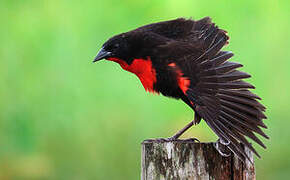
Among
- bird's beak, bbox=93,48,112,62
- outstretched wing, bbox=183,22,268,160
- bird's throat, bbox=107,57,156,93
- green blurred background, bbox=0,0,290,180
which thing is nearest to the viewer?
outstretched wing, bbox=183,22,268,160

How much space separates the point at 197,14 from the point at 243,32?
0.66 m

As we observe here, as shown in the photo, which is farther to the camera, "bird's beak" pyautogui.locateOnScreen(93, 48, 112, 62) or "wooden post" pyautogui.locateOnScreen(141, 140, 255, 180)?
"bird's beak" pyautogui.locateOnScreen(93, 48, 112, 62)

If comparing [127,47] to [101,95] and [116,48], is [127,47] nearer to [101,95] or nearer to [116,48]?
[116,48]

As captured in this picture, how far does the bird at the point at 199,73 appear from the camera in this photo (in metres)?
4.27

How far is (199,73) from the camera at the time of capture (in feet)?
15.5

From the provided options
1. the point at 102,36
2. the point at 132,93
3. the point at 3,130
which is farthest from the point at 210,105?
the point at 3,130

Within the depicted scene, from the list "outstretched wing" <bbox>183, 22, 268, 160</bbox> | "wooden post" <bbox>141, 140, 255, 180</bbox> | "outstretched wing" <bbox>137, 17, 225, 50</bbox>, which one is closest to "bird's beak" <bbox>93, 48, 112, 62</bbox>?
"outstretched wing" <bbox>137, 17, 225, 50</bbox>

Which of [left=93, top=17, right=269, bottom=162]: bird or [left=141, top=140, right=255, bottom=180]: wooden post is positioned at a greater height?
[left=93, top=17, right=269, bottom=162]: bird

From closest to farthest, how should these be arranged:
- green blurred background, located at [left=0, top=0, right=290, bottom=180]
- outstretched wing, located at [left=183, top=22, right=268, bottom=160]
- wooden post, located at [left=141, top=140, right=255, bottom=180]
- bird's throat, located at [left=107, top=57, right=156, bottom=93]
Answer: wooden post, located at [left=141, top=140, right=255, bottom=180], outstretched wing, located at [left=183, top=22, right=268, bottom=160], bird's throat, located at [left=107, top=57, right=156, bottom=93], green blurred background, located at [left=0, top=0, right=290, bottom=180]

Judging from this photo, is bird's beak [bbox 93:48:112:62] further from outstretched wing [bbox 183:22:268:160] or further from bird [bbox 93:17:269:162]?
outstretched wing [bbox 183:22:268:160]

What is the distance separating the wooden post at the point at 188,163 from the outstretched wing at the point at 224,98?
0.11m

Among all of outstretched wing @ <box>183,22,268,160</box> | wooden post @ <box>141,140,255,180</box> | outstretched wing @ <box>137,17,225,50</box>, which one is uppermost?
outstretched wing @ <box>137,17,225,50</box>

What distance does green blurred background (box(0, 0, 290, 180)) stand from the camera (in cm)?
718

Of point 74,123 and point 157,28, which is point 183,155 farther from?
point 74,123
